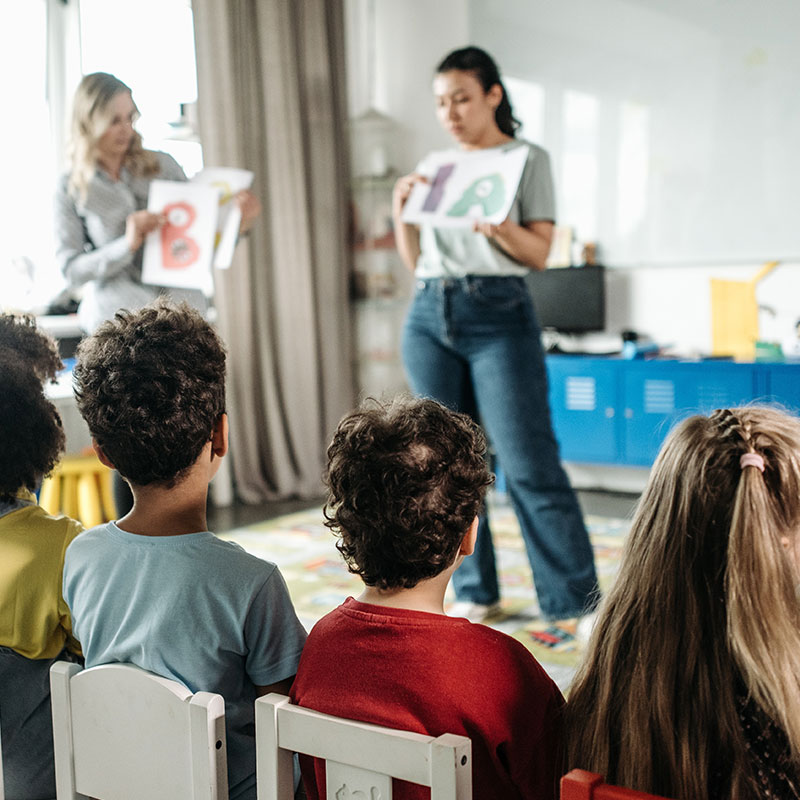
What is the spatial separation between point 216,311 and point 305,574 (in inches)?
57.7

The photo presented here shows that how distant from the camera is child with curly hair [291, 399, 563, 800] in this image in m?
0.88

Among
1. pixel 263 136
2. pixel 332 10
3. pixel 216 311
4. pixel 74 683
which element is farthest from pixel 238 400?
pixel 74 683

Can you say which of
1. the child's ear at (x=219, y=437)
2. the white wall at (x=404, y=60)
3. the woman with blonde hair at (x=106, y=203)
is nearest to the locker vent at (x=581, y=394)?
the white wall at (x=404, y=60)

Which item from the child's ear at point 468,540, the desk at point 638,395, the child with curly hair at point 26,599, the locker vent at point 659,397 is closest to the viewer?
the child's ear at point 468,540

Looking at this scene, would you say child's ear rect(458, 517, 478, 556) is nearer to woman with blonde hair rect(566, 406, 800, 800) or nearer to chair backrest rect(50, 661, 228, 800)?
woman with blonde hair rect(566, 406, 800, 800)

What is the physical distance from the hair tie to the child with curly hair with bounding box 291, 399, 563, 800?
26cm

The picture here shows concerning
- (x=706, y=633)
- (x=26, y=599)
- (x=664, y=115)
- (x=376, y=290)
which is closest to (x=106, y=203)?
(x=26, y=599)

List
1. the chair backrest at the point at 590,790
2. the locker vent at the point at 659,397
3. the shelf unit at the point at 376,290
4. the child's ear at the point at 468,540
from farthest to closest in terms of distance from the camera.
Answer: the shelf unit at the point at 376,290 → the locker vent at the point at 659,397 → the child's ear at the point at 468,540 → the chair backrest at the point at 590,790

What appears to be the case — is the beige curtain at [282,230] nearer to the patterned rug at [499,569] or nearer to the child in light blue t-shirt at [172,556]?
the patterned rug at [499,569]

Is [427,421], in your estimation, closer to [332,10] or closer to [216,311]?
[216,311]

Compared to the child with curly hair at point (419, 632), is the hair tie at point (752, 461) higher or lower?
higher

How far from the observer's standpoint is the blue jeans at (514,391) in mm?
2293

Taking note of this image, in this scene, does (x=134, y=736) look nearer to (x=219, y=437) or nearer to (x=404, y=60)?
(x=219, y=437)

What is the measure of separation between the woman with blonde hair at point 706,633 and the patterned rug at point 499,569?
→ 114 cm
